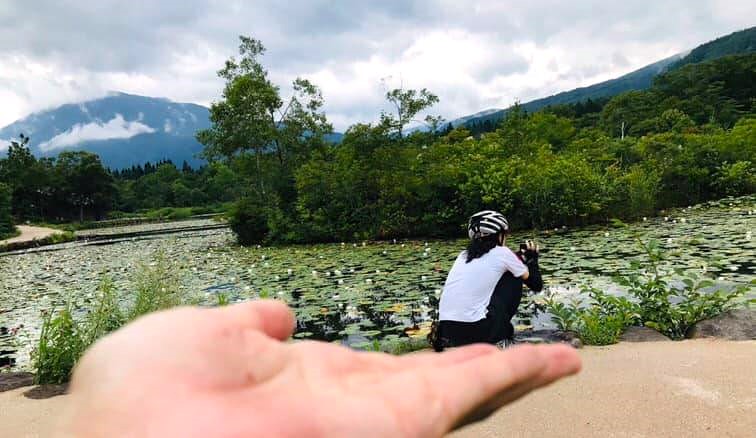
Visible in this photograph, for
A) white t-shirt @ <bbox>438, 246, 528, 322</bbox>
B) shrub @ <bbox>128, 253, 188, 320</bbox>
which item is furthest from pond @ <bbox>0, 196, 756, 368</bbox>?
white t-shirt @ <bbox>438, 246, 528, 322</bbox>

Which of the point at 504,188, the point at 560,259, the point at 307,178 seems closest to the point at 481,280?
the point at 560,259

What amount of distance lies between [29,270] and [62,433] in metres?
16.4

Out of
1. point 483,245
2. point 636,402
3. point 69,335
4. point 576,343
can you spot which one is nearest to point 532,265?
point 483,245

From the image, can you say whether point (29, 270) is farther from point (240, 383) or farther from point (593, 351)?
point (240, 383)

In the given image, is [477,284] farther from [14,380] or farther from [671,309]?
[14,380]

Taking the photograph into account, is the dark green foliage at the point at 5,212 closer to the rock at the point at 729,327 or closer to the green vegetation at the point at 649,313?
the green vegetation at the point at 649,313

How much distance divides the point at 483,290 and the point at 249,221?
1434cm

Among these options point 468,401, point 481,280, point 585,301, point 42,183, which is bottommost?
point 585,301

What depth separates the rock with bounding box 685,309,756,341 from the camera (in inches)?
170

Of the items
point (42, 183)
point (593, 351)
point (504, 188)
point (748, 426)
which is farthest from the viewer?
point (42, 183)

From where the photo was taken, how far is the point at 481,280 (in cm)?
370

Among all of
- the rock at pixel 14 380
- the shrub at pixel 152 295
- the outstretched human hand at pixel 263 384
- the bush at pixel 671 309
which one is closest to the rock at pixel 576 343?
the bush at pixel 671 309

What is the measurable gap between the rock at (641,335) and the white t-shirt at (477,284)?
1538 millimetres

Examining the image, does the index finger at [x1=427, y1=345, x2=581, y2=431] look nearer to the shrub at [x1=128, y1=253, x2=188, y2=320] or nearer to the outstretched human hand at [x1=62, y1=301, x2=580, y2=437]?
the outstretched human hand at [x1=62, y1=301, x2=580, y2=437]
